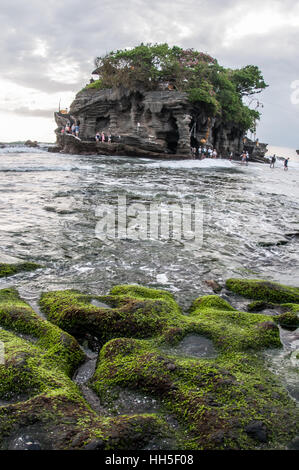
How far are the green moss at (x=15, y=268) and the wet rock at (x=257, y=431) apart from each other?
4633 millimetres

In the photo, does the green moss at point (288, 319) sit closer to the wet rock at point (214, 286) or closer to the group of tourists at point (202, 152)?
the wet rock at point (214, 286)

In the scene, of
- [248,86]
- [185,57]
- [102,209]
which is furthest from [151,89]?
[102,209]

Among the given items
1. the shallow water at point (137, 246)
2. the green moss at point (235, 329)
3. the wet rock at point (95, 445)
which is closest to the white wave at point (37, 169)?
the shallow water at point (137, 246)

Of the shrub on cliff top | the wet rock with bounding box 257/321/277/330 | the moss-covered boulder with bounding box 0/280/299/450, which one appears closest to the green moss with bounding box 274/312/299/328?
the moss-covered boulder with bounding box 0/280/299/450

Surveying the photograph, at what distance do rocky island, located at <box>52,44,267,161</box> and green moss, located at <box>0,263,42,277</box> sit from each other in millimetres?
33458

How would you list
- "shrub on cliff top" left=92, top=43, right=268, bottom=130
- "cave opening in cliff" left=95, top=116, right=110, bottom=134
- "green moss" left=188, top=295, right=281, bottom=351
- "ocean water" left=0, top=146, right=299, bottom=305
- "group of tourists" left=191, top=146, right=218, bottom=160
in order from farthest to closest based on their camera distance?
"cave opening in cliff" left=95, top=116, right=110, bottom=134, "group of tourists" left=191, top=146, right=218, bottom=160, "shrub on cliff top" left=92, top=43, right=268, bottom=130, "ocean water" left=0, top=146, right=299, bottom=305, "green moss" left=188, top=295, right=281, bottom=351

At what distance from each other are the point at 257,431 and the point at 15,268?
4845mm

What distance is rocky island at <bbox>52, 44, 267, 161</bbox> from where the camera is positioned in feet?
130

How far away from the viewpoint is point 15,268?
5957 millimetres

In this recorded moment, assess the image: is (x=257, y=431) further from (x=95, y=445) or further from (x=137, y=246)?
(x=137, y=246)

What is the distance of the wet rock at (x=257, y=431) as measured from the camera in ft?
7.86

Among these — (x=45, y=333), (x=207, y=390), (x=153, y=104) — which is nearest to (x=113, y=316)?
(x=45, y=333)

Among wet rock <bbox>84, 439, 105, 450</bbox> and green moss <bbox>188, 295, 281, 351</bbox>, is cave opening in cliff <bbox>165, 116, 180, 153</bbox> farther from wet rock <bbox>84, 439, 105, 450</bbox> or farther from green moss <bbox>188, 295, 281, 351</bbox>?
wet rock <bbox>84, 439, 105, 450</bbox>
